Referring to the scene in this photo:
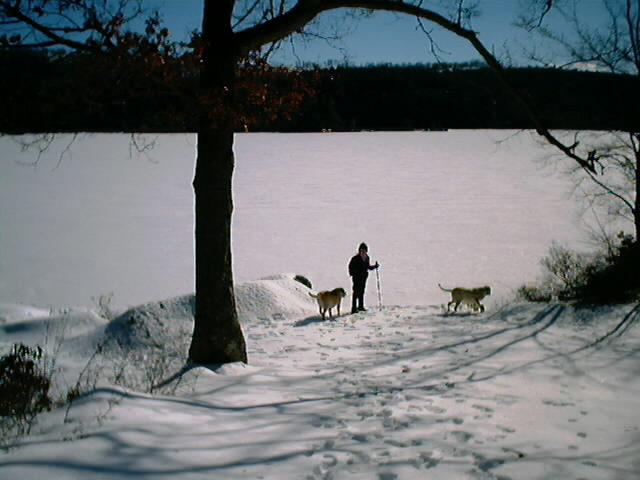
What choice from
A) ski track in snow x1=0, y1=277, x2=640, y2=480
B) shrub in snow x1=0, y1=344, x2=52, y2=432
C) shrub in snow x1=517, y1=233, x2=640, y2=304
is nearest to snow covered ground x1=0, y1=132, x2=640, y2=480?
ski track in snow x1=0, y1=277, x2=640, y2=480

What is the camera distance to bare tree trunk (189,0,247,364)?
6.09 m

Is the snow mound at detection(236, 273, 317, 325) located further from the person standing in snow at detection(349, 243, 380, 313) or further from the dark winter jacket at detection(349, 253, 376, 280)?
the dark winter jacket at detection(349, 253, 376, 280)

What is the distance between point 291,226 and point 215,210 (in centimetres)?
2362

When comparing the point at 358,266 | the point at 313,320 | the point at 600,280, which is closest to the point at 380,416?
the point at 313,320

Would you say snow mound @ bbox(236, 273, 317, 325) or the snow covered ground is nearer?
the snow covered ground

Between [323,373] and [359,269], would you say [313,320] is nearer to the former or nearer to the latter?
[359,269]

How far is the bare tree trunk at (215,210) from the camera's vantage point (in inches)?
240

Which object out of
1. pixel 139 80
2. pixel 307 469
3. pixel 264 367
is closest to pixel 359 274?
pixel 264 367

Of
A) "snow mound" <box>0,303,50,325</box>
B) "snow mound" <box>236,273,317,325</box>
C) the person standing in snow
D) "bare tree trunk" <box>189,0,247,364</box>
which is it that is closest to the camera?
"bare tree trunk" <box>189,0,247,364</box>

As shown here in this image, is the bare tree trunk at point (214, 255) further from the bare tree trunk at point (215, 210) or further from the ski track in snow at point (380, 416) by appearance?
the ski track in snow at point (380, 416)

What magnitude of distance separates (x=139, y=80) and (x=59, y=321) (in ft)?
18.7

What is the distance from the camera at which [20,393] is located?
4.66m

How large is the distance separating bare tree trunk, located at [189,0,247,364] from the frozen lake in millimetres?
1051

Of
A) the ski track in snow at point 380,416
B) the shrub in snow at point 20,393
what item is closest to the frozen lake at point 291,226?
the shrub in snow at point 20,393
